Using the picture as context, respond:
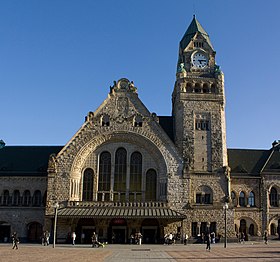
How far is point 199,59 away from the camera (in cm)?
5375

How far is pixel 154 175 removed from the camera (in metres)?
48.4

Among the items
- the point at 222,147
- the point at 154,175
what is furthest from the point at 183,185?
the point at 222,147

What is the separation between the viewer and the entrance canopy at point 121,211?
43403 millimetres

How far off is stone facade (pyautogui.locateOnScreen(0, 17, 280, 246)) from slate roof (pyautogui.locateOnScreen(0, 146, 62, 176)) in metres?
0.40

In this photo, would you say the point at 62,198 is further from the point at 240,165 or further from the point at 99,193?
the point at 240,165

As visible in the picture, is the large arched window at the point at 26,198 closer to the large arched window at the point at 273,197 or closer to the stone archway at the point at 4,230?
the stone archway at the point at 4,230

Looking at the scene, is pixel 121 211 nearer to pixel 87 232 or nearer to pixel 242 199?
pixel 87 232

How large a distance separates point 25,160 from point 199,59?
29.3m

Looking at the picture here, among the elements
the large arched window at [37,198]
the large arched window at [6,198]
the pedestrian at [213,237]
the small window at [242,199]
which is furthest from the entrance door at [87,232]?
the small window at [242,199]

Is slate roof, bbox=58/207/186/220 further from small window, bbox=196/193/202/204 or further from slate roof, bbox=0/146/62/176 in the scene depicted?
slate roof, bbox=0/146/62/176

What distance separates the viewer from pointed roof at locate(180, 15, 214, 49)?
5549 centimetres

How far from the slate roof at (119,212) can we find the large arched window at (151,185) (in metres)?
2.60

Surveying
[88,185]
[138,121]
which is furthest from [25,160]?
[138,121]

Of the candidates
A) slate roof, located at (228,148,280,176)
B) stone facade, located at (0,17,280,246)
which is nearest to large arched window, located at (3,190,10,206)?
stone facade, located at (0,17,280,246)
